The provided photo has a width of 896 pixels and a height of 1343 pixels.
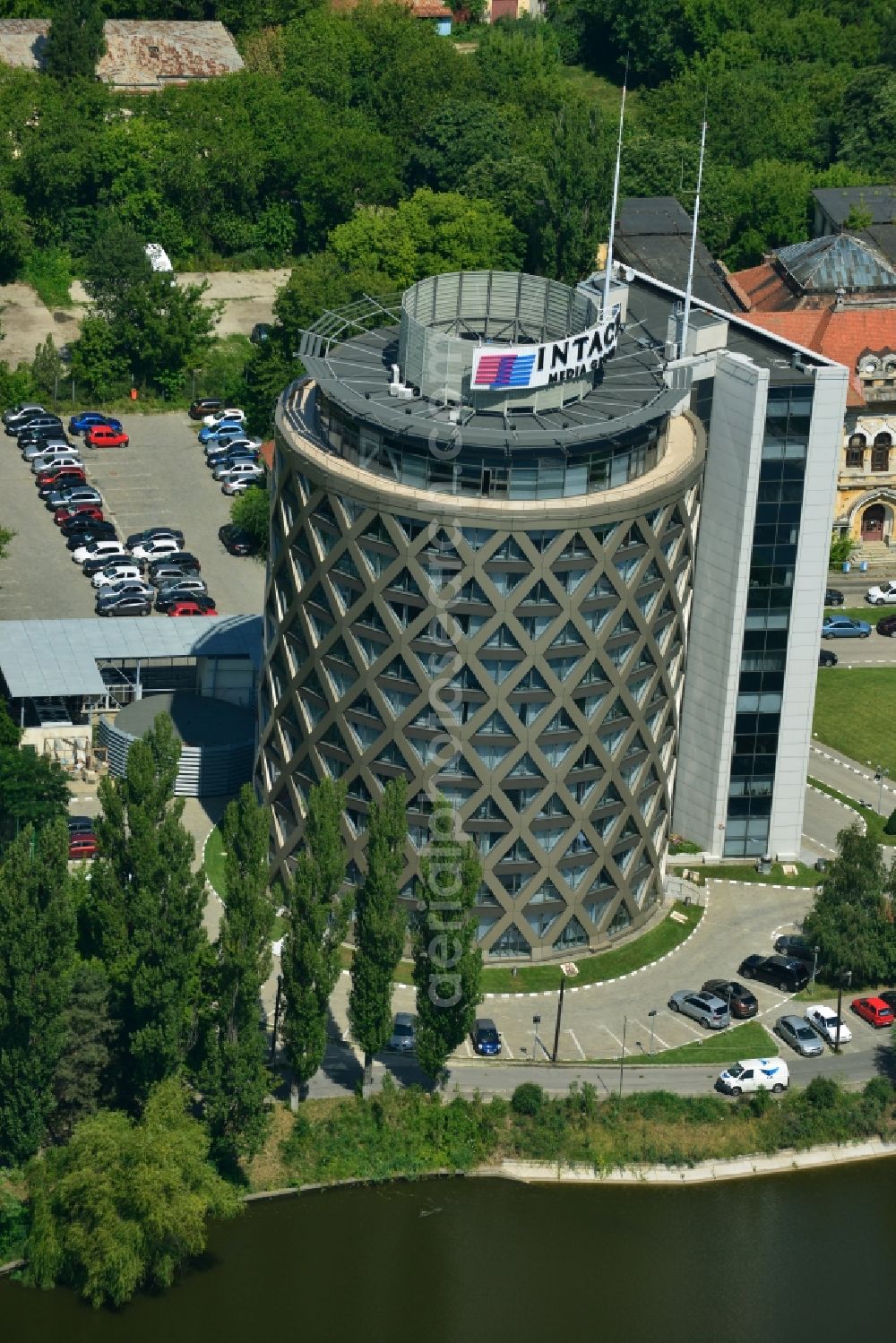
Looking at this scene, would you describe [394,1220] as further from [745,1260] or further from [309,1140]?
[745,1260]

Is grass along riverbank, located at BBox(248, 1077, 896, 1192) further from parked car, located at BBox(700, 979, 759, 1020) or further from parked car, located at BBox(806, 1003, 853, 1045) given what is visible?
parked car, located at BBox(700, 979, 759, 1020)

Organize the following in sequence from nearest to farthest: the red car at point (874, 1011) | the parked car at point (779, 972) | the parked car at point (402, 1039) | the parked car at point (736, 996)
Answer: the parked car at point (402, 1039)
the parked car at point (736, 996)
the red car at point (874, 1011)
the parked car at point (779, 972)

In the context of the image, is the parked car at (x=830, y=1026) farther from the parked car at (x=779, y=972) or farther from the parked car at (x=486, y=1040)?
the parked car at (x=486, y=1040)

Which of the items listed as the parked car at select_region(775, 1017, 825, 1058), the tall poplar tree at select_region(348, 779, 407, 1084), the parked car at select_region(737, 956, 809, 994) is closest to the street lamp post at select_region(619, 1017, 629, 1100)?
the parked car at select_region(775, 1017, 825, 1058)

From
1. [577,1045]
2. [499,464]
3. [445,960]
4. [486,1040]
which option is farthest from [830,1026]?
[499,464]

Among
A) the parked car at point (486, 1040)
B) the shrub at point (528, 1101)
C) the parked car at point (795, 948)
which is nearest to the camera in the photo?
the shrub at point (528, 1101)

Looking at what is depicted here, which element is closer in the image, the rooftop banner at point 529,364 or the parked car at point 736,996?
the rooftop banner at point 529,364

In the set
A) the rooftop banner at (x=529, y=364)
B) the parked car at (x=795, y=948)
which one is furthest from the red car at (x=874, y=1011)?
the rooftop banner at (x=529, y=364)
